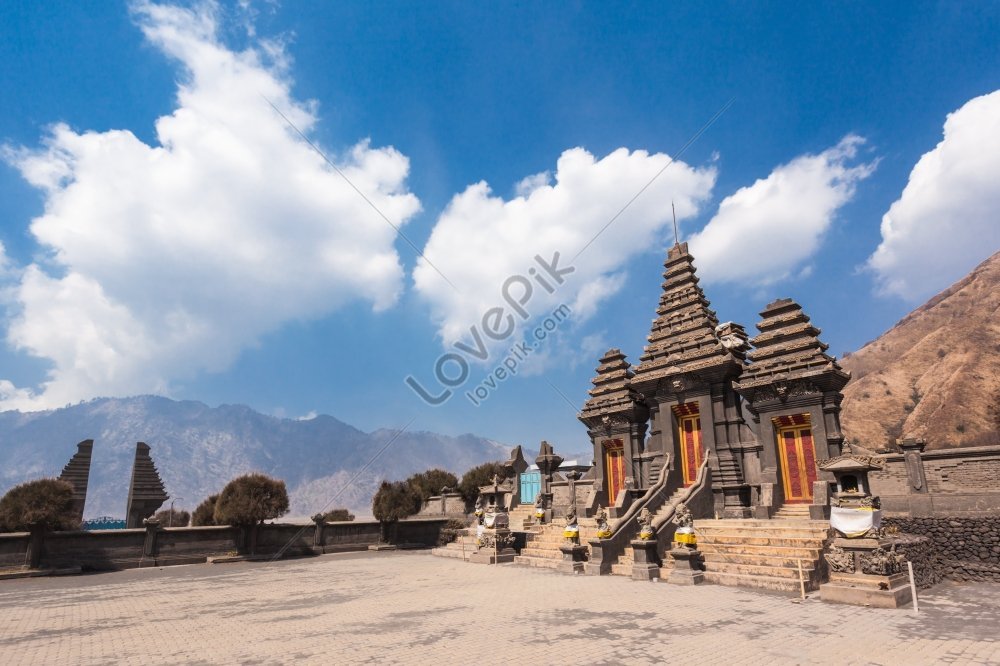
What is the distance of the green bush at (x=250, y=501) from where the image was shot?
2531cm

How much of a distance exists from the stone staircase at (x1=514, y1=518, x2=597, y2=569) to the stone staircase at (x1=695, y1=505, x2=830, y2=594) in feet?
14.6

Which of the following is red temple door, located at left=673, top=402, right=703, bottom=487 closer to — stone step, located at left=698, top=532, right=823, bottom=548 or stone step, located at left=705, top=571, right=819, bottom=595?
stone step, located at left=698, top=532, right=823, bottom=548

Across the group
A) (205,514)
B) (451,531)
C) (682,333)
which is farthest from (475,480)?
(682,333)

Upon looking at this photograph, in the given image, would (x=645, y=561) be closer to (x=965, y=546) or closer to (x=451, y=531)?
(x=965, y=546)

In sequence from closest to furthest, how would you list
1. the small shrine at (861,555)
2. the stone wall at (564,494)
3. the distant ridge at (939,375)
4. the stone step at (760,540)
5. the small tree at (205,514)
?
the small shrine at (861,555), the stone step at (760,540), the stone wall at (564,494), the small tree at (205,514), the distant ridge at (939,375)

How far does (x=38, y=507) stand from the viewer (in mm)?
20734

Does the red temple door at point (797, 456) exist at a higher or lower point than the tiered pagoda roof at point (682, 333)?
lower

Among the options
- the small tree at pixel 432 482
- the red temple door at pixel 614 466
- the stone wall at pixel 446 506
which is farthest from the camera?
the small tree at pixel 432 482

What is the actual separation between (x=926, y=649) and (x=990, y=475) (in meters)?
16.9

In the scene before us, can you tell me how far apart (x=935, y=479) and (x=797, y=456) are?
19.0 ft

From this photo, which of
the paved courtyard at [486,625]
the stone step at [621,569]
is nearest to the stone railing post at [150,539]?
the paved courtyard at [486,625]

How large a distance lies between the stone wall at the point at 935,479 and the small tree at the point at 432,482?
3038 cm

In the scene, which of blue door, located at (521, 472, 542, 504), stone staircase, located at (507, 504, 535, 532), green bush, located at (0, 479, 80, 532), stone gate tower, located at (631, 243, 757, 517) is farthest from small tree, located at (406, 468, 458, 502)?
green bush, located at (0, 479, 80, 532)

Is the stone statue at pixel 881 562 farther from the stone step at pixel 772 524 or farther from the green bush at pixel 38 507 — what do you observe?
the green bush at pixel 38 507
